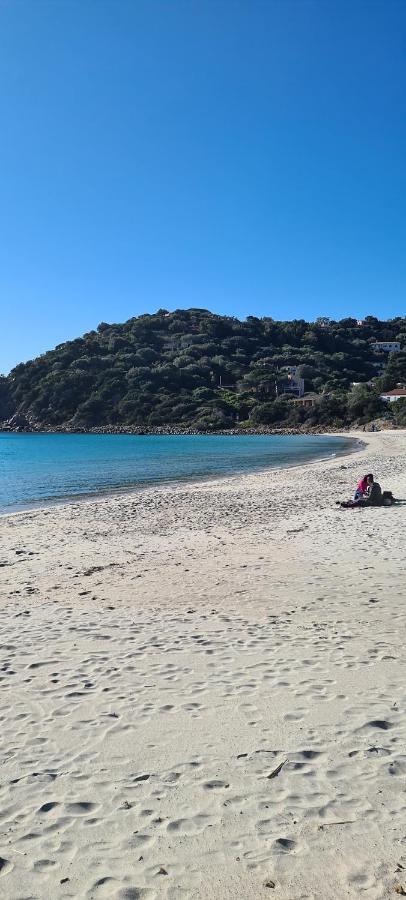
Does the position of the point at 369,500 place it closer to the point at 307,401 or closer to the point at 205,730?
the point at 205,730

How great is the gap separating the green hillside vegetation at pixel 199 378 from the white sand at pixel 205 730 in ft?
273

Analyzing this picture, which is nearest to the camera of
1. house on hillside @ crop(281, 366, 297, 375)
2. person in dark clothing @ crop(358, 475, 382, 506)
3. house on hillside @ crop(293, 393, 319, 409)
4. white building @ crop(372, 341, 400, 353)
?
person in dark clothing @ crop(358, 475, 382, 506)

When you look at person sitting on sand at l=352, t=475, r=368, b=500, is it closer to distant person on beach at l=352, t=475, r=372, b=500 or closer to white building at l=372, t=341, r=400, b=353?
distant person on beach at l=352, t=475, r=372, b=500

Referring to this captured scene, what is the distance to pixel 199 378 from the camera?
134000 millimetres

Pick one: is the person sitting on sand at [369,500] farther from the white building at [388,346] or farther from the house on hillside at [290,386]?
the white building at [388,346]

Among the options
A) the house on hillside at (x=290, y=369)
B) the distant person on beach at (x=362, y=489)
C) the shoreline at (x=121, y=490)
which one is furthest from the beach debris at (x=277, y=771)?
the house on hillside at (x=290, y=369)

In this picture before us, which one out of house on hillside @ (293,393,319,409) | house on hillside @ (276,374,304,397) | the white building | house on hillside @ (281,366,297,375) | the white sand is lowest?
the white sand

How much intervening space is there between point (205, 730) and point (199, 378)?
13114cm

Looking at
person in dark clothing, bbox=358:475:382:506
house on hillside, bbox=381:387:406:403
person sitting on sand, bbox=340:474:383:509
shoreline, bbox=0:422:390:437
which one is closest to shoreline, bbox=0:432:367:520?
person sitting on sand, bbox=340:474:383:509

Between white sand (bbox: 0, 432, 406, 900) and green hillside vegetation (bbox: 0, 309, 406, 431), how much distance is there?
8314 centimetres

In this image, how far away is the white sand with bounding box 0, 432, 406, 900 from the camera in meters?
3.12

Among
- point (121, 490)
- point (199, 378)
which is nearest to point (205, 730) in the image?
point (121, 490)

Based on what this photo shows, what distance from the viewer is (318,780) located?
382cm

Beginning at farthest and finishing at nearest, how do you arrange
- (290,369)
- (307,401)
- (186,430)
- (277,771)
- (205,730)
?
(290,369) → (307,401) → (186,430) → (205,730) → (277,771)
